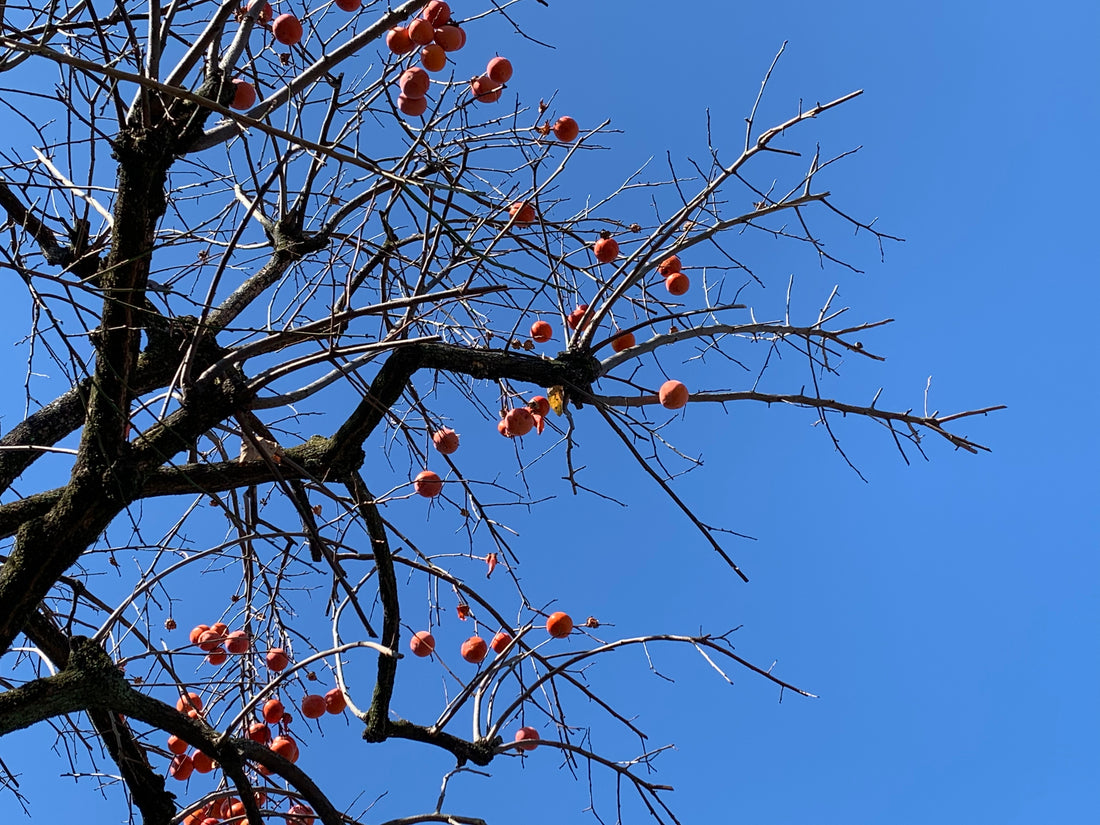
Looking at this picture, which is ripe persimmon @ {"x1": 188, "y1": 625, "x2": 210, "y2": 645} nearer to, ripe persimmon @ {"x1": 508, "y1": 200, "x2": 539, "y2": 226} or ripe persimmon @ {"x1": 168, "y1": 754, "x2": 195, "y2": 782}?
ripe persimmon @ {"x1": 168, "y1": 754, "x2": 195, "y2": 782}

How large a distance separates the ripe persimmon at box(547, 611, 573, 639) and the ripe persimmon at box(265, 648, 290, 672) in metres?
0.94

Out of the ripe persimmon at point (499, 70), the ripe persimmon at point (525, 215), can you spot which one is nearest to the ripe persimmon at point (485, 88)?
the ripe persimmon at point (499, 70)

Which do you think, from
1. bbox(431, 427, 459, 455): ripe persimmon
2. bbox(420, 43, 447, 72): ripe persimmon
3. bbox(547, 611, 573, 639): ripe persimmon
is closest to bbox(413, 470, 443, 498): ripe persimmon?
bbox(431, 427, 459, 455): ripe persimmon

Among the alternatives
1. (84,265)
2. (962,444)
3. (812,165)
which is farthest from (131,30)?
(962,444)

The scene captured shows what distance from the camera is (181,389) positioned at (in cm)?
221

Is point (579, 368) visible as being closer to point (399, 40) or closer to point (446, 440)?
point (446, 440)

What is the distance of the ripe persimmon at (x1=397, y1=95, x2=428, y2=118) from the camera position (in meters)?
2.58

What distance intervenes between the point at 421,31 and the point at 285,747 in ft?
7.00

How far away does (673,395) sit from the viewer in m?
2.28

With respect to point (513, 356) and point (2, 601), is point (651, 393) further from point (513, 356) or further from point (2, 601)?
point (2, 601)

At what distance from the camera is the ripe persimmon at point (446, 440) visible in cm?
264

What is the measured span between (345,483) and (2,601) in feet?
2.70

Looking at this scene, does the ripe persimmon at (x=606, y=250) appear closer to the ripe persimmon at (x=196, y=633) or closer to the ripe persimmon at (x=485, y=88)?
the ripe persimmon at (x=485, y=88)

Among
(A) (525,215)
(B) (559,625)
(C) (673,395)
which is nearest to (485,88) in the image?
(A) (525,215)
